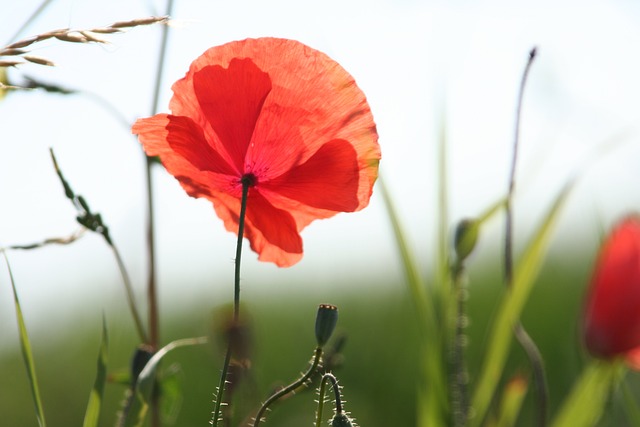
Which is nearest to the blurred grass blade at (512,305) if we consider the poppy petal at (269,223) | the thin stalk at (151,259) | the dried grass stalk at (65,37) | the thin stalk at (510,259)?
the thin stalk at (510,259)

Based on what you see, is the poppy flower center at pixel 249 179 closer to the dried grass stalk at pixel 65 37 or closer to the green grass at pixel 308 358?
the dried grass stalk at pixel 65 37

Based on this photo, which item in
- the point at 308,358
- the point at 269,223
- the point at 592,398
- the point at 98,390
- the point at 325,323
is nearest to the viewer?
the point at 325,323

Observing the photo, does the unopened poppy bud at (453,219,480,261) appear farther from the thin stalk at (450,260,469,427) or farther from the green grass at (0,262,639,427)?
the green grass at (0,262,639,427)

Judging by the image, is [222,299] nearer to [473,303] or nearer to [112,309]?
[112,309]

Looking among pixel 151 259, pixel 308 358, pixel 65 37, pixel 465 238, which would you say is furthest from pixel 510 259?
pixel 308 358

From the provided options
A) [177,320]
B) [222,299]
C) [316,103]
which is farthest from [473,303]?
[316,103]

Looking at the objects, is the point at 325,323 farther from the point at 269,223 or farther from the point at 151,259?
the point at 151,259
